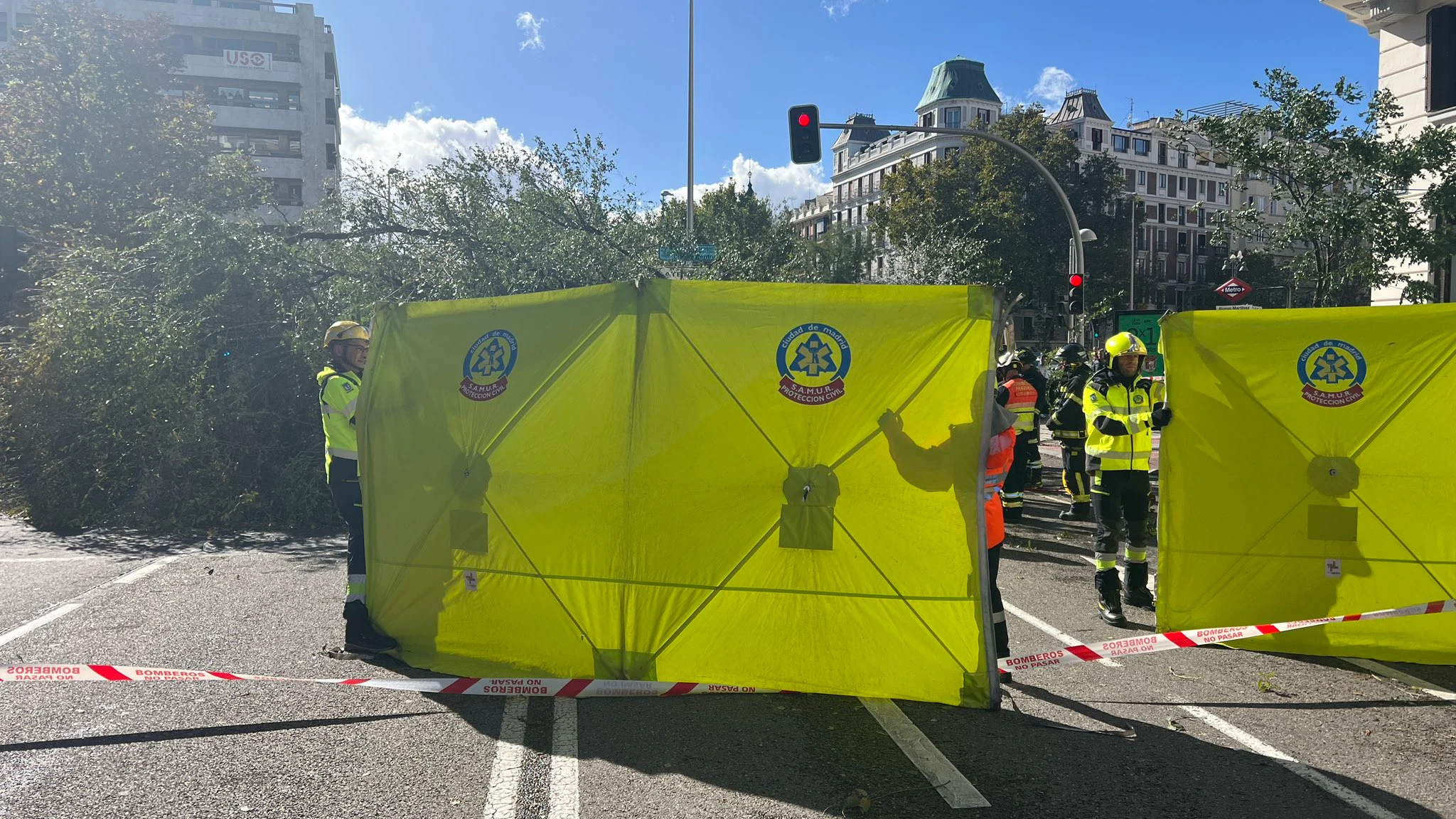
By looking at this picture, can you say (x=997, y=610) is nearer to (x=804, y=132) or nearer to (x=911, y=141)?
(x=804, y=132)

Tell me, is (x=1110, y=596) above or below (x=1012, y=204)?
below

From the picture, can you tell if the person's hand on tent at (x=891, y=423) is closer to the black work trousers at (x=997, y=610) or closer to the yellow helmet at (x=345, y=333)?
the black work trousers at (x=997, y=610)

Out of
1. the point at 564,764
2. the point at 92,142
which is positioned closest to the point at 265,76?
the point at 92,142

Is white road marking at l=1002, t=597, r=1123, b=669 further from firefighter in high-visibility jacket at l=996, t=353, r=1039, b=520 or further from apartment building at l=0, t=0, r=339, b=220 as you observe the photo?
apartment building at l=0, t=0, r=339, b=220

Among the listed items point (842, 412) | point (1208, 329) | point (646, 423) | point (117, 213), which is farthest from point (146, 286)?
point (1208, 329)

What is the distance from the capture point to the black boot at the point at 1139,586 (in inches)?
274

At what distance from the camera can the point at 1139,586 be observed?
6992 mm

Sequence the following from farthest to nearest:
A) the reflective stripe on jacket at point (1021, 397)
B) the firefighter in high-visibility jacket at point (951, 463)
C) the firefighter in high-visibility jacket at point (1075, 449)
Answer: the reflective stripe on jacket at point (1021, 397) → the firefighter in high-visibility jacket at point (1075, 449) → the firefighter in high-visibility jacket at point (951, 463)

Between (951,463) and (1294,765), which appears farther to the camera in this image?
(951,463)

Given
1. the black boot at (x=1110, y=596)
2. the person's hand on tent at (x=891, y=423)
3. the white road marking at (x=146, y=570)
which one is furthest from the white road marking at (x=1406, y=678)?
the white road marking at (x=146, y=570)

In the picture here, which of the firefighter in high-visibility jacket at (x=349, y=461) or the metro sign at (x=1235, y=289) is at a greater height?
the metro sign at (x=1235, y=289)

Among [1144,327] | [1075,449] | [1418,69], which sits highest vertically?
[1418,69]

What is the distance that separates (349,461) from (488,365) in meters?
1.34

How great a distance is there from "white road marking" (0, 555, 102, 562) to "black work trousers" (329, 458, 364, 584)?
5.16 metres
